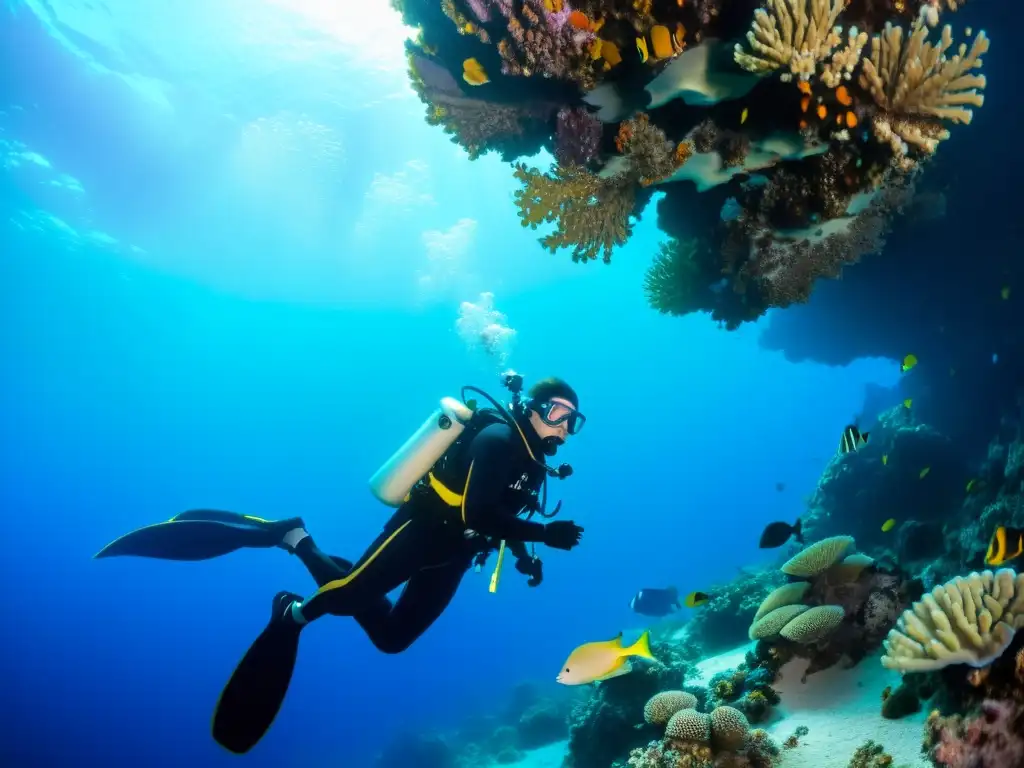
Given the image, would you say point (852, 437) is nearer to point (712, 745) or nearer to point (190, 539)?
point (712, 745)

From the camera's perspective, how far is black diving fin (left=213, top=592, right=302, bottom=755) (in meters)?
4.47

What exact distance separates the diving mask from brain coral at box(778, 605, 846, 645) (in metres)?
2.76

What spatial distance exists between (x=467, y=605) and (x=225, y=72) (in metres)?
97.7

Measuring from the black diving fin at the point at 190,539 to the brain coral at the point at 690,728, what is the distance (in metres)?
4.82

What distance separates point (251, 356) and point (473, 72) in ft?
205

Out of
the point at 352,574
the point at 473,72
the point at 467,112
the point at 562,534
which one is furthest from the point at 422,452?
the point at 473,72

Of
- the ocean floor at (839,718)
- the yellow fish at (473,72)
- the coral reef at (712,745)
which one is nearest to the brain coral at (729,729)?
the coral reef at (712,745)

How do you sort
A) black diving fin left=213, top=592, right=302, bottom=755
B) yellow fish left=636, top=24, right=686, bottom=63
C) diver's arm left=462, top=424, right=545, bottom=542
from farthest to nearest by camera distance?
black diving fin left=213, top=592, right=302, bottom=755 → diver's arm left=462, top=424, right=545, bottom=542 → yellow fish left=636, top=24, right=686, bottom=63

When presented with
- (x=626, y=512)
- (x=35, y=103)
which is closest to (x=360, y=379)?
(x=35, y=103)

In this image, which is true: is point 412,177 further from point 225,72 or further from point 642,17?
point 642,17

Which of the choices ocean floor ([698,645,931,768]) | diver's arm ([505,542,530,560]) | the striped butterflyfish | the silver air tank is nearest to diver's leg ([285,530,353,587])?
the silver air tank

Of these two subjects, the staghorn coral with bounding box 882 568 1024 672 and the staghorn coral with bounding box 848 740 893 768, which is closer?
the staghorn coral with bounding box 882 568 1024 672

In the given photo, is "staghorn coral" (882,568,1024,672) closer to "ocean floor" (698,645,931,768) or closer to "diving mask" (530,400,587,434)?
"ocean floor" (698,645,931,768)

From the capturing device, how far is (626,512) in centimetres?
12781
